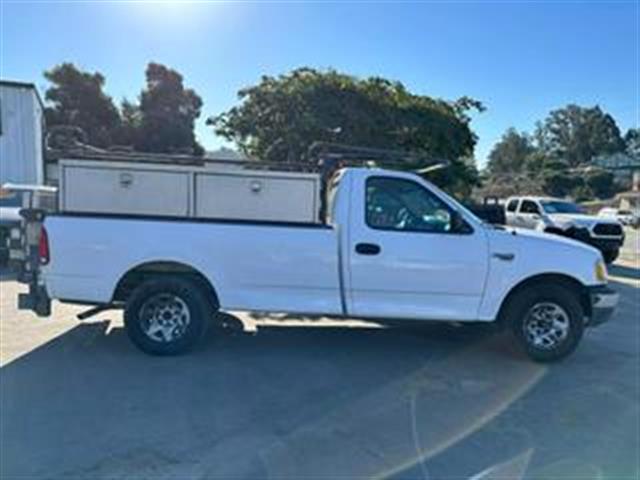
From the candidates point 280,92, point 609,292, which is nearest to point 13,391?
point 609,292

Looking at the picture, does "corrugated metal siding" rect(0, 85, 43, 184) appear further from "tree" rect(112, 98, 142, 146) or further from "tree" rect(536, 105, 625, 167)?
"tree" rect(536, 105, 625, 167)

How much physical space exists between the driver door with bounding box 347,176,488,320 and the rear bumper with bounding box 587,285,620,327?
48.4 inches

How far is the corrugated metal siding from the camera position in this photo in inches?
748

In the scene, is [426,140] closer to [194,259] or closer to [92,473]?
[194,259]

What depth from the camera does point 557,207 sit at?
21.9 meters

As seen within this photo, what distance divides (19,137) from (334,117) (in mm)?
9041

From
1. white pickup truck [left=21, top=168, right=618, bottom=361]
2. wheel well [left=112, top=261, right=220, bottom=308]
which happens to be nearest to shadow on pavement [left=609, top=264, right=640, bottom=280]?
white pickup truck [left=21, top=168, right=618, bottom=361]

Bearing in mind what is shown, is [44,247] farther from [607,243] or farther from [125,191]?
[607,243]

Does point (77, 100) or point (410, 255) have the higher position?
point (77, 100)

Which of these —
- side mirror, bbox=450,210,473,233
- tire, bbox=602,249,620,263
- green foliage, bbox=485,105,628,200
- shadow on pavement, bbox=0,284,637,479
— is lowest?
shadow on pavement, bbox=0,284,637,479

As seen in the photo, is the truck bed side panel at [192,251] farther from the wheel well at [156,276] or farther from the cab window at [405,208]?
the cab window at [405,208]

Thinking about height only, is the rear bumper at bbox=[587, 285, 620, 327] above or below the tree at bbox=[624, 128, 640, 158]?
below

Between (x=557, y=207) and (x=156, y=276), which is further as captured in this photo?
(x=557, y=207)

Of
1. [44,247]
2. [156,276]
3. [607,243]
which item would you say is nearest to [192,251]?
[156,276]
